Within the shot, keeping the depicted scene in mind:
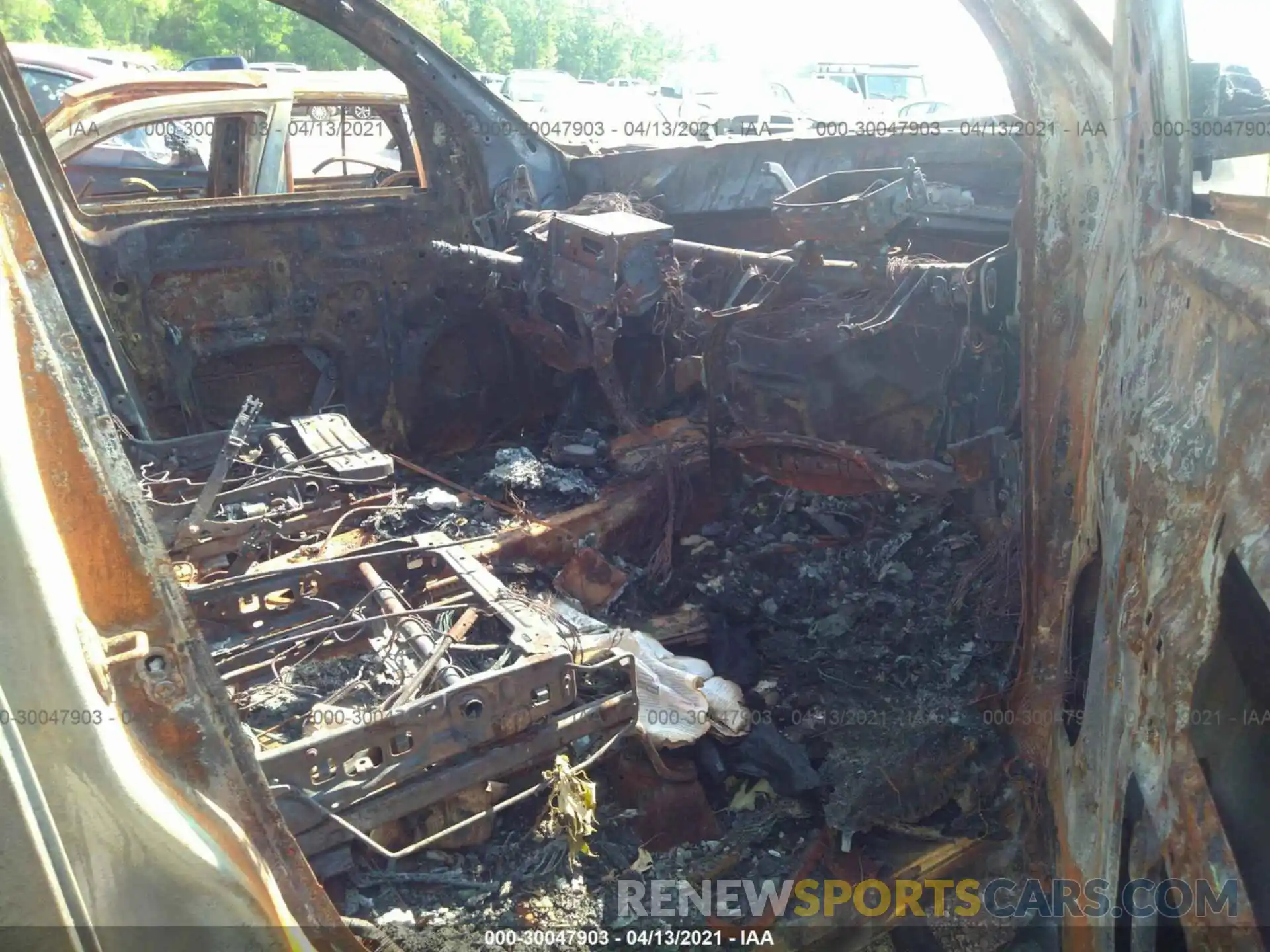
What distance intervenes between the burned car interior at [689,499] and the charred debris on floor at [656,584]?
13 millimetres

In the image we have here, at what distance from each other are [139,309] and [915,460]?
2705 mm

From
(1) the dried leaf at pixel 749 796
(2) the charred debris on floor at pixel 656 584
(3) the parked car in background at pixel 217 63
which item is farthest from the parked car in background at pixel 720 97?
(3) the parked car in background at pixel 217 63

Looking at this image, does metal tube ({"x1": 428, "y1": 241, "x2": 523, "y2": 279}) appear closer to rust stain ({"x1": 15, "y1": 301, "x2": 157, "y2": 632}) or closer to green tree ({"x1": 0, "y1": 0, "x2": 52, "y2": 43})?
rust stain ({"x1": 15, "y1": 301, "x2": 157, "y2": 632})

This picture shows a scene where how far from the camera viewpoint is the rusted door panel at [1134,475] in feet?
3.25

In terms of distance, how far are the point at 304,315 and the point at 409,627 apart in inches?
71.1

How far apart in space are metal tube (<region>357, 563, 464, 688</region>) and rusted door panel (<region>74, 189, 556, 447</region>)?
140cm

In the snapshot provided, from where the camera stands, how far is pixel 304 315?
3.68 metres

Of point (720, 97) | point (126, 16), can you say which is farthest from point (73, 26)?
point (720, 97)

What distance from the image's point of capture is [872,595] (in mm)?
2871

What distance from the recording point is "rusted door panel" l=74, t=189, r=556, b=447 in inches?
135

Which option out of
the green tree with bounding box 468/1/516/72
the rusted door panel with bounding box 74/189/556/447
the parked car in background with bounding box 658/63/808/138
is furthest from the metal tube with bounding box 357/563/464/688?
the green tree with bounding box 468/1/516/72

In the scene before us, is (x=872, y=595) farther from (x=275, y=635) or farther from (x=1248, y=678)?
(x=1248, y=678)

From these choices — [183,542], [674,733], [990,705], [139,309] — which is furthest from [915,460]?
[139,309]

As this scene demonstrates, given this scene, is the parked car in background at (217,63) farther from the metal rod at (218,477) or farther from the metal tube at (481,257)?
the metal rod at (218,477)
